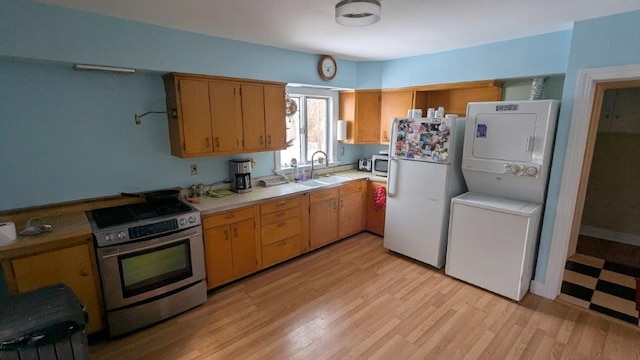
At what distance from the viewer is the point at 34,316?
1524mm

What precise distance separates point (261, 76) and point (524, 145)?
2741mm

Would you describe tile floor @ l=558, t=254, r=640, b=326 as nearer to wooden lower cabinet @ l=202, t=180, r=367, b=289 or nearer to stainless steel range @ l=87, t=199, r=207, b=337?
wooden lower cabinet @ l=202, t=180, r=367, b=289

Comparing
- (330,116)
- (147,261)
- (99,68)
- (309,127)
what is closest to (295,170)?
(309,127)

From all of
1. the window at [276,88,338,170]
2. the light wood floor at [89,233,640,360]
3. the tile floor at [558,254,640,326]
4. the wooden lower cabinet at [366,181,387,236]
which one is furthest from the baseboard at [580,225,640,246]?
the window at [276,88,338,170]

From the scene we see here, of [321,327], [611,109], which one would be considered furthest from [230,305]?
[611,109]

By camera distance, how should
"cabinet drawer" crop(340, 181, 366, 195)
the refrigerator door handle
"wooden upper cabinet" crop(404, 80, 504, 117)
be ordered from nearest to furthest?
"wooden upper cabinet" crop(404, 80, 504, 117) → the refrigerator door handle → "cabinet drawer" crop(340, 181, 366, 195)

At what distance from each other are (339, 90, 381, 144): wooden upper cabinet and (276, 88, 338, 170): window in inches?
10.0

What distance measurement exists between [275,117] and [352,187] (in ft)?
4.69

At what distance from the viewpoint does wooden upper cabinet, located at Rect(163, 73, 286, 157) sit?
2691mm

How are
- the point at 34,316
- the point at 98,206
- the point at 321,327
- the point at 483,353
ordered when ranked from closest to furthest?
the point at 34,316 < the point at 483,353 < the point at 321,327 < the point at 98,206

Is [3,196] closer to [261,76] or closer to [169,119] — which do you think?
[169,119]

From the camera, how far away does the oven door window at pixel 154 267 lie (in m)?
2.26

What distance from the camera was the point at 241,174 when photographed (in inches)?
128

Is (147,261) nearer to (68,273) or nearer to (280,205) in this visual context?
(68,273)
